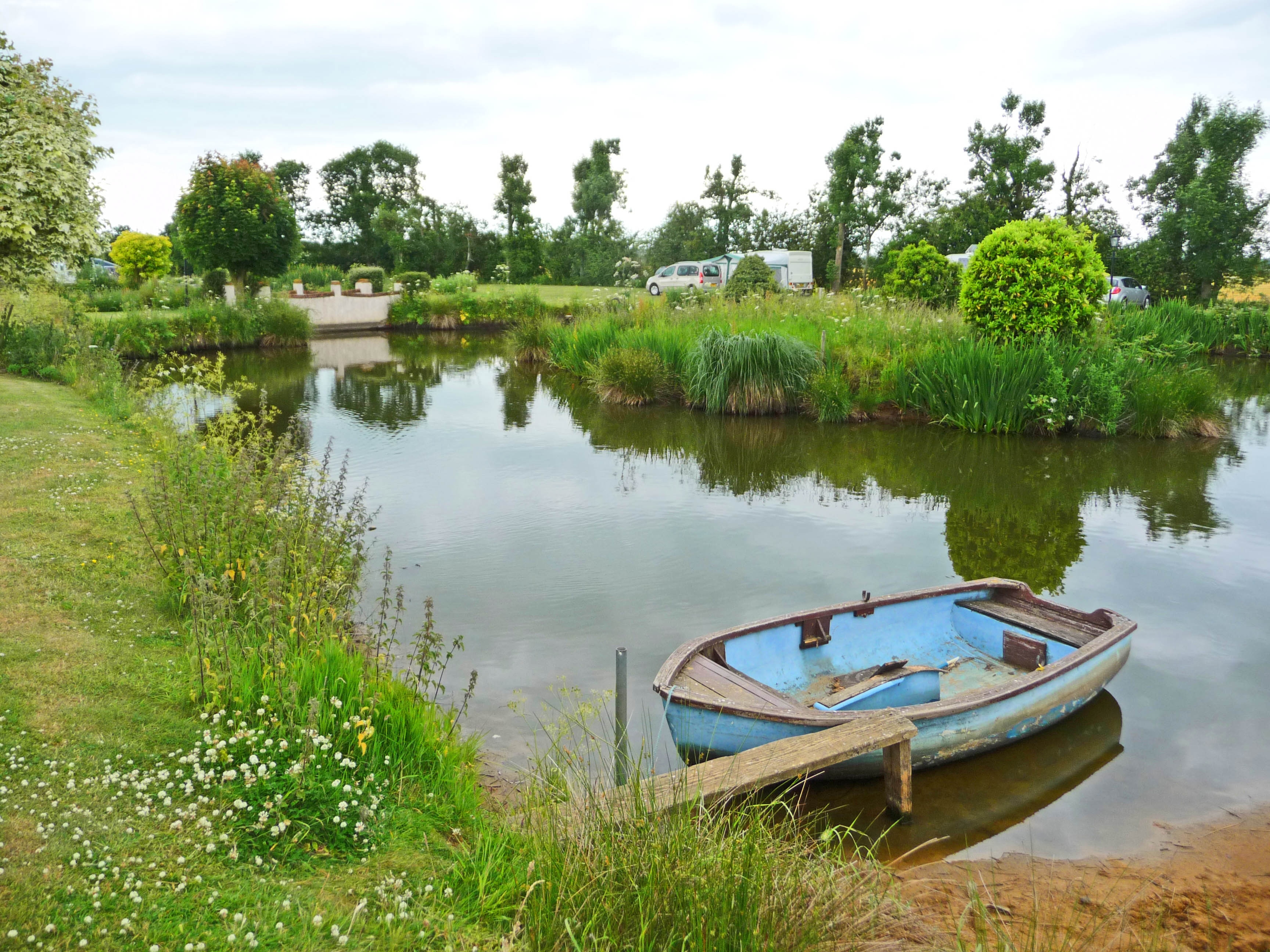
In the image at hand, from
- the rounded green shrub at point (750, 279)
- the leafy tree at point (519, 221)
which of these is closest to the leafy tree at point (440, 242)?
the leafy tree at point (519, 221)

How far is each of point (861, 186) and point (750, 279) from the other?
16.9 m

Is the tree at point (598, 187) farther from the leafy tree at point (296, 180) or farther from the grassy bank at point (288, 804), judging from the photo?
the grassy bank at point (288, 804)

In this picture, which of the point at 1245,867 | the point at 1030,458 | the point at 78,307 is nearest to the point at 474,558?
the point at 1245,867

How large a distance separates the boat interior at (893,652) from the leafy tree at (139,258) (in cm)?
3393

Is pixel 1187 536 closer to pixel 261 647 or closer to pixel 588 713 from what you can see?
pixel 588 713

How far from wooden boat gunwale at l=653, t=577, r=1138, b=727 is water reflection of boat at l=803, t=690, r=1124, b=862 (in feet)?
1.41

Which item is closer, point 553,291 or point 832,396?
point 832,396

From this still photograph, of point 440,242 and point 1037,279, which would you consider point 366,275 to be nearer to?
point 440,242

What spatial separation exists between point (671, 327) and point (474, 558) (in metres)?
10.4

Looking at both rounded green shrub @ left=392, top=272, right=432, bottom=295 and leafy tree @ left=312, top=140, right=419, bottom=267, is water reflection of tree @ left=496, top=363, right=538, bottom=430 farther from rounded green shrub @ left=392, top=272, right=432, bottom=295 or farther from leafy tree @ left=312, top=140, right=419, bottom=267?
leafy tree @ left=312, top=140, right=419, bottom=267

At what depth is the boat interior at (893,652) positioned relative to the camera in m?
4.73

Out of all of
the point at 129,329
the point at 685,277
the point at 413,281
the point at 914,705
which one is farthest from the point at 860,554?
the point at 413,281

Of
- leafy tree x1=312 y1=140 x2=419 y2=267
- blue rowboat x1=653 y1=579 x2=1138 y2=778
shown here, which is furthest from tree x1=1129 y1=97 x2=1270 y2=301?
leafy tree x1=312 y1=140 x2=419 y2=267

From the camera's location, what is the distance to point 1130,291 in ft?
98.6
